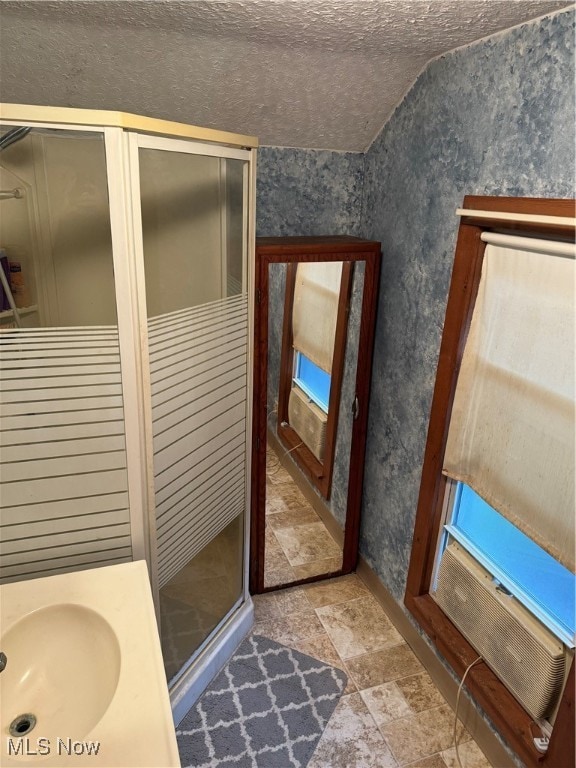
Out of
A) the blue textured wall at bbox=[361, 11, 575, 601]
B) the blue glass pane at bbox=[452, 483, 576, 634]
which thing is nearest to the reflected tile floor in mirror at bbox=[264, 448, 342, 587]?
the blue textured wall at bbox=[361, 11, 575, 601]

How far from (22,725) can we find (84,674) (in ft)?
0.52

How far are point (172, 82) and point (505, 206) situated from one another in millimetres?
1168

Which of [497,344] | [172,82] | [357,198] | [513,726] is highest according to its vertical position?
[172,82]

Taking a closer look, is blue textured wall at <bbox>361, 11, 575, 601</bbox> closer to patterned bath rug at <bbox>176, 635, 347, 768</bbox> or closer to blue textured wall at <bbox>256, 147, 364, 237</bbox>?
blue textured wall at <bbox>256, 147, 364, 237</bbox>

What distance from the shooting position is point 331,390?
2.61 metres

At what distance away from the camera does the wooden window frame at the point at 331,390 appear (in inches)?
95.4

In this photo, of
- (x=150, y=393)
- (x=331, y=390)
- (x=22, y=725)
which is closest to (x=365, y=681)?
(x=331, y=390)

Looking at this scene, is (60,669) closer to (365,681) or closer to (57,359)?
(57,359)

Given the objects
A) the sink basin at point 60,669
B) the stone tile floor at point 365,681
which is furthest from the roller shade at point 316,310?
the sink basin at point 60,669

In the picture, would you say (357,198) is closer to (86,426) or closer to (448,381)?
(448,381)

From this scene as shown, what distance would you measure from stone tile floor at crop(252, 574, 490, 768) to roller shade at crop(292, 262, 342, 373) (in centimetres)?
111

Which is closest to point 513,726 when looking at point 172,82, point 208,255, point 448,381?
point 448,381

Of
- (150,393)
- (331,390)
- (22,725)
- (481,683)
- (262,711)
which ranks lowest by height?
(262,711)

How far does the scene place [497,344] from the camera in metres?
1.68
